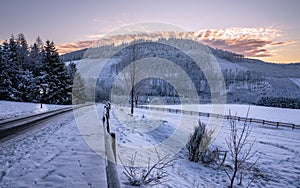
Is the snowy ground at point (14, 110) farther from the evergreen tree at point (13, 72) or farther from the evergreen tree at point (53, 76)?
the evergreen tree at point (53, 76)

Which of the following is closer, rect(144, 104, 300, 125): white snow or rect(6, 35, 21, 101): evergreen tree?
rect(6, 35, 21, 101): evergreen tree

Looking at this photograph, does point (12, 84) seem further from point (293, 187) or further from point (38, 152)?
point (293, 187)

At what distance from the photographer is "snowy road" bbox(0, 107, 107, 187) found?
3.72m

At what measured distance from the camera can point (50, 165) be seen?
467 cm

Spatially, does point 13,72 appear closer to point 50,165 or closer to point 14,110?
point 14,110

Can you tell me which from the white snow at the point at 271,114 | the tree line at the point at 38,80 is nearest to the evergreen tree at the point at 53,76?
the tree line at the point at 38,80

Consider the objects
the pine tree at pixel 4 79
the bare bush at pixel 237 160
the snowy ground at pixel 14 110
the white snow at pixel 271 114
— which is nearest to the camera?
the bare bush at pixel 237 160

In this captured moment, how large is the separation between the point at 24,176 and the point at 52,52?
37801 mm

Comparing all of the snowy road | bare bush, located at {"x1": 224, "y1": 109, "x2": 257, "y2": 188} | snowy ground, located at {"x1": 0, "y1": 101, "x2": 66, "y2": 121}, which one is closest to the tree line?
snowy ground, located at {"x1": 0, "y1": 101, "x2": 66, "y2": 121}

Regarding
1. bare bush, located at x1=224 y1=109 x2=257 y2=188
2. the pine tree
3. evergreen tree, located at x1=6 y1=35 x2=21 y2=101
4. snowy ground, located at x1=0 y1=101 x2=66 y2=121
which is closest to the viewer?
bare bush, located at x1=224 y1=109 x2=257 y2=188

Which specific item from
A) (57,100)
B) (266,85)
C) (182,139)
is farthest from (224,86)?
(182,139)

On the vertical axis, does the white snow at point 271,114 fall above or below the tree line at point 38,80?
below

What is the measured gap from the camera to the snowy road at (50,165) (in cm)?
372

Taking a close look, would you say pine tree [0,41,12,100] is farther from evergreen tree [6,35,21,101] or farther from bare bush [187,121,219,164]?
bare bush [187,121,219,164]
